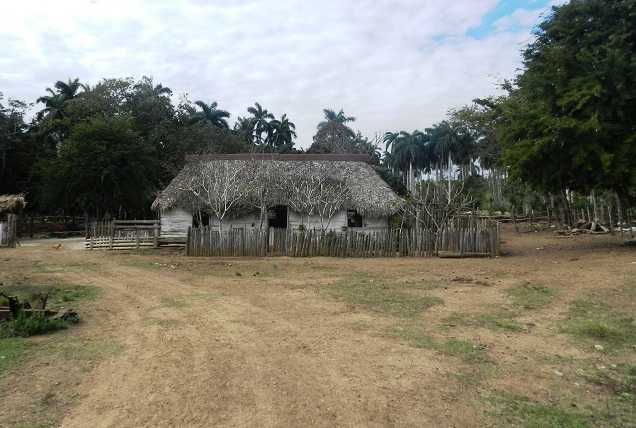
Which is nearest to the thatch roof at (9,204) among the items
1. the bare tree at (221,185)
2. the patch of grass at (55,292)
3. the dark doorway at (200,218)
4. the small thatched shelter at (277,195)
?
the small thatched shelter at (277,195)

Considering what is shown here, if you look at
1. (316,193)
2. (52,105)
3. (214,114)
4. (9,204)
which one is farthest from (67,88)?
(316,193)

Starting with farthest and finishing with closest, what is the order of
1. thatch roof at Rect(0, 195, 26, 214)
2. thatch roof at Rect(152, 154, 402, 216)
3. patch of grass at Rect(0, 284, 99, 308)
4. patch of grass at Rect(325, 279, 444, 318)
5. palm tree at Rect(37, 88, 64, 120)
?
palm tree at Rect(37, 88, 64, 120) → thatch roof at Rect(0, 195, 26, 214) → thatch roof at Rect(152, 154, 402, 216) → patch of grass at Rect(0, 284, 99, 308) → patch of grass at Rect(325, 279, 444, 318)

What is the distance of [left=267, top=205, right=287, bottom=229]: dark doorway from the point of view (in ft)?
79.2

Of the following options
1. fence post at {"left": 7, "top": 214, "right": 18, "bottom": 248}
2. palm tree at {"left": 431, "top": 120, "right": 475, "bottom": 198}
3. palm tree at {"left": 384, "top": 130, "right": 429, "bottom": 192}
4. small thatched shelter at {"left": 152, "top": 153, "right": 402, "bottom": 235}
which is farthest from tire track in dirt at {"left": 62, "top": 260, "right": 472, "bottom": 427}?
palm tree at {"left": 384, "top": 130, "right": 429, "bottom": 192}

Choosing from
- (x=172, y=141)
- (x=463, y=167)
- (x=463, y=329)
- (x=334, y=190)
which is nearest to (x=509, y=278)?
(x=463, y=329)

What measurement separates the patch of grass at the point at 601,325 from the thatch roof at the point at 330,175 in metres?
13.6

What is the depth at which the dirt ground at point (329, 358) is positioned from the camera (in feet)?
12.4

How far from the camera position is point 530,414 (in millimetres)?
3736

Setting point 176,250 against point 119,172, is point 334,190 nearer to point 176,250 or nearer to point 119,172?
point 176,250

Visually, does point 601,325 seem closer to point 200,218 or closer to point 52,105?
point 200,218

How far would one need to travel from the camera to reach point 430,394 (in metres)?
4.11

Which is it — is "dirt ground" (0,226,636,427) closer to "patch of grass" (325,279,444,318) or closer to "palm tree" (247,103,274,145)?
"patch of grass" (325,279,444,318)

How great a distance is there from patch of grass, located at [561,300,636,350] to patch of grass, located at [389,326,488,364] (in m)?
1.52

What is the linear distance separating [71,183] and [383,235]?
20.9 meters
